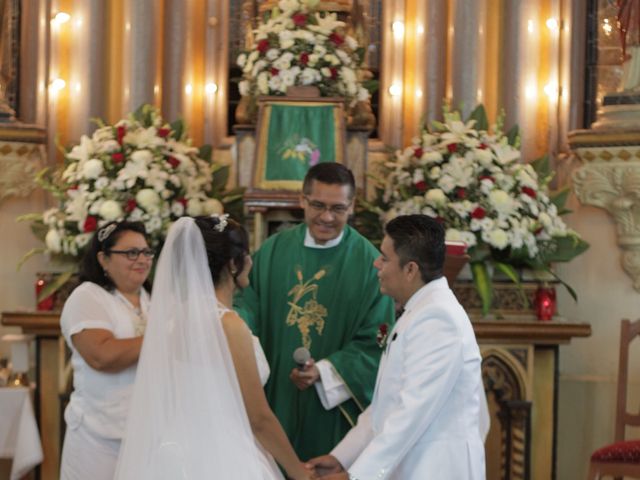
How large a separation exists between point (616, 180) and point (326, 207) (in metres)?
3.16

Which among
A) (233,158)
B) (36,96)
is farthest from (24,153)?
(233,158)

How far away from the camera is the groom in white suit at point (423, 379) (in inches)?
143

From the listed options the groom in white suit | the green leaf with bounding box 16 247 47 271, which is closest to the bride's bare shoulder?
the groom in white suit

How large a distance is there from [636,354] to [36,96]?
3.99 meters

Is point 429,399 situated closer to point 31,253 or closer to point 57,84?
point 31,253

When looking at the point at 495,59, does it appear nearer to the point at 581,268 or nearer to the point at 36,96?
the point at 581,268

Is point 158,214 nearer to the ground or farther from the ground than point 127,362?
farther from the ground

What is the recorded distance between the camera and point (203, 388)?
3688 mm

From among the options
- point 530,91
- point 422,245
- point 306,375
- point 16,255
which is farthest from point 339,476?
point 530,91

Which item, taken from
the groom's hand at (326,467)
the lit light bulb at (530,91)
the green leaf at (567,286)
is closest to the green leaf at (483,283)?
the green leaf at (567,286)

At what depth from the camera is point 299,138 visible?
6945mm

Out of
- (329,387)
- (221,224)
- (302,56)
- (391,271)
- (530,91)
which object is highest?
(302,56)

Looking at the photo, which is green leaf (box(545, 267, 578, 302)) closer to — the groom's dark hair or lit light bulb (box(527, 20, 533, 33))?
lit light bulb (box(527, 20, 533, 33))

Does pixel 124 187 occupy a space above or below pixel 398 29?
below
